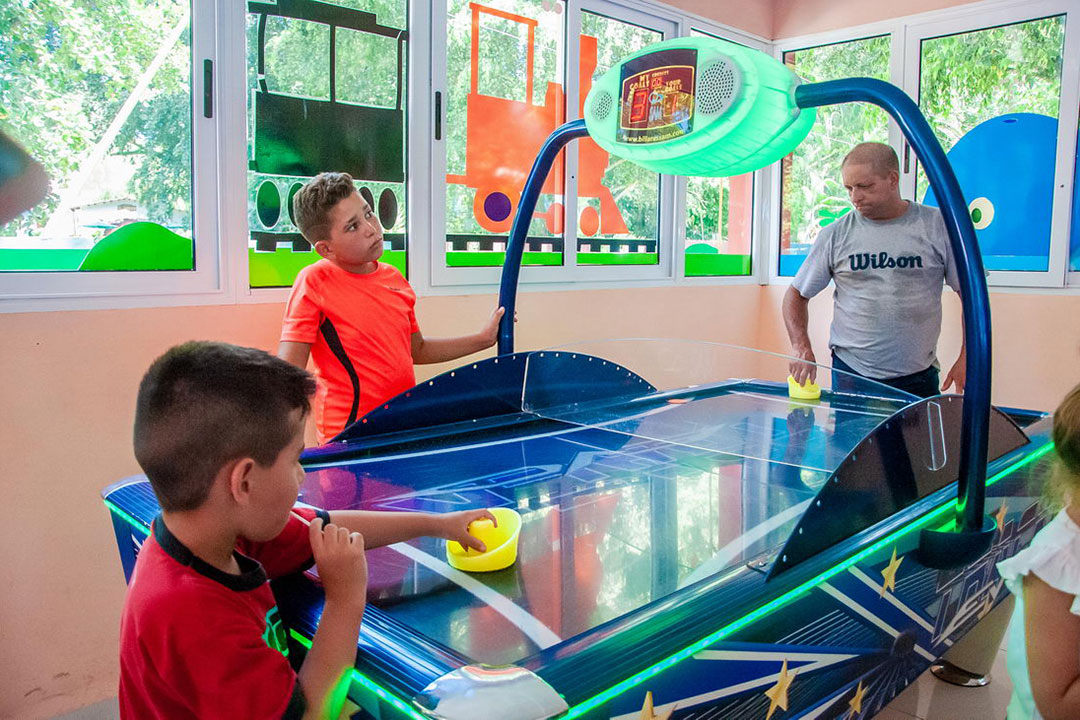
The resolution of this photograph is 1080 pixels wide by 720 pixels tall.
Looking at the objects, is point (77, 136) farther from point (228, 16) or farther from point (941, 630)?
point (941, 630)

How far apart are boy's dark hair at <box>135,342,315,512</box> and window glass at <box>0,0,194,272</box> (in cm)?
174

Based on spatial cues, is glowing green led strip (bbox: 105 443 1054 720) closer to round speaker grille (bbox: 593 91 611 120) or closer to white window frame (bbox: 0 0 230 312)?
round speaker grille (bbox: 593 91 611 120)

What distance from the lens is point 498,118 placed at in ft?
12.0

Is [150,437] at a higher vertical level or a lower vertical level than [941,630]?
higher

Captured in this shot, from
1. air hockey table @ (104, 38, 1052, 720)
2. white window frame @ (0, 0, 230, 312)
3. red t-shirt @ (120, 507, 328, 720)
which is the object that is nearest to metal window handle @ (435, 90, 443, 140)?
white window frame @ (0, 0, 230, 312)

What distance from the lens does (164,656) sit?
0.87 m

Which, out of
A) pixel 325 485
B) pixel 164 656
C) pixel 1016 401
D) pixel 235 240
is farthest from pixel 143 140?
pixel 1016 401

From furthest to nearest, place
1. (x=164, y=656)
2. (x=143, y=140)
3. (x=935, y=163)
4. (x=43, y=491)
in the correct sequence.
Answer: (x=143, y=140) → (x=43, y=491) → (x=935, y=163) → (x=164, y=656)

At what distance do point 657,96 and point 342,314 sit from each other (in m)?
0.99

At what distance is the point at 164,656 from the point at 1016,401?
13.9 feet

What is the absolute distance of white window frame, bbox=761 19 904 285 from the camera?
4559 mm

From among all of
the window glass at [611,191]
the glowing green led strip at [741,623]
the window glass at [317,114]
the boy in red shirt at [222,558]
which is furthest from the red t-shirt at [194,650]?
the window glass at [611,191]

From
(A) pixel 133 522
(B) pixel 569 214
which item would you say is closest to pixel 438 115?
(B) pixel 569 214

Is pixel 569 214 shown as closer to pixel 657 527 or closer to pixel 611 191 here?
pixel 611 191
